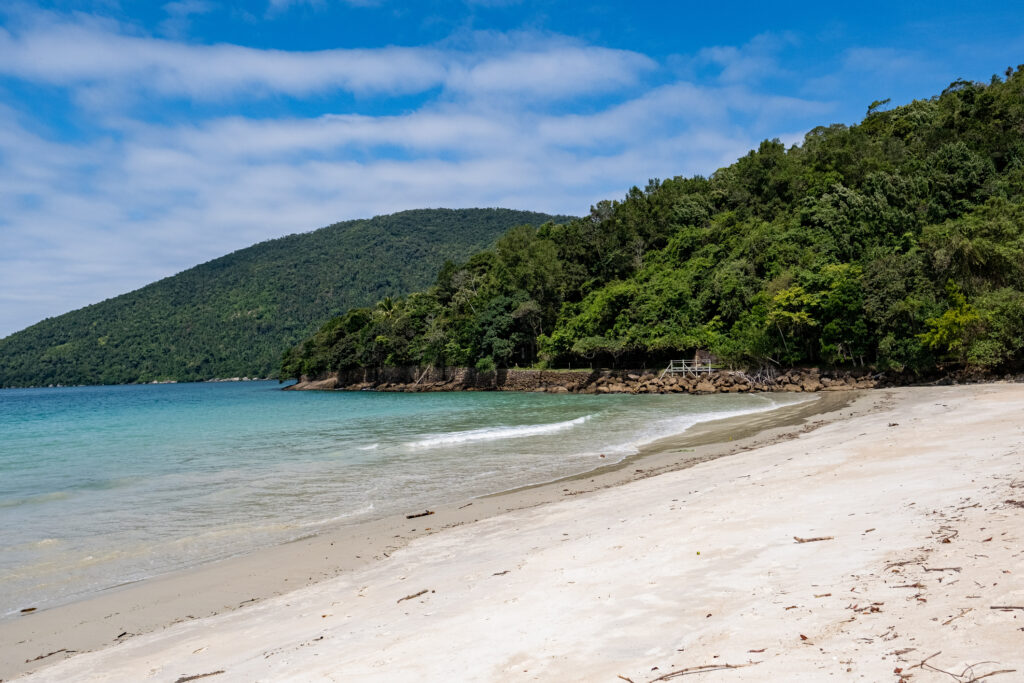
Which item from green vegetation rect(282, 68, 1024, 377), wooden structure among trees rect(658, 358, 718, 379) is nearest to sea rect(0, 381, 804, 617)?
green vegetation rect(282, 68, 1024, 377)

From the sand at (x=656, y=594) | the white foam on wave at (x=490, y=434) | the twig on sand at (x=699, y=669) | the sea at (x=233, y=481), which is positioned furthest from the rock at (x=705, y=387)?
the twig on sand at (x=699, y=669)

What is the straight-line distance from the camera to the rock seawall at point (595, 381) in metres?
41.5

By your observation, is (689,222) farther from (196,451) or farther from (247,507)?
(247,507)

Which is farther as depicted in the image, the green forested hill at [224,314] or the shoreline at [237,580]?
the green forested hill at [224,314]

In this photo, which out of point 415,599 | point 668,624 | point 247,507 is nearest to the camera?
point 668,624

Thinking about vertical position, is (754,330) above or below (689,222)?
below

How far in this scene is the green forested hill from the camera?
156m

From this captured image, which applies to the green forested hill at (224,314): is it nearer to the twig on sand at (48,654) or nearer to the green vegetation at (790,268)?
the green vegetation at (790,268)

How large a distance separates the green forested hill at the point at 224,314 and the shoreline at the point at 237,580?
154653mm

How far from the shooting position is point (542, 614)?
5016mm

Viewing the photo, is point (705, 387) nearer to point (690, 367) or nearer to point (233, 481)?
point (690, 367)

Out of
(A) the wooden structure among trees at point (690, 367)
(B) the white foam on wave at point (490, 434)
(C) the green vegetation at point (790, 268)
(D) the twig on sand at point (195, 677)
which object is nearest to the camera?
(D) the twig on sand at point (195, 677)

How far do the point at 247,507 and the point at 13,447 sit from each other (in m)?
20.9

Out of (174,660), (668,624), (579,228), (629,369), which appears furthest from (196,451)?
(579,228)
